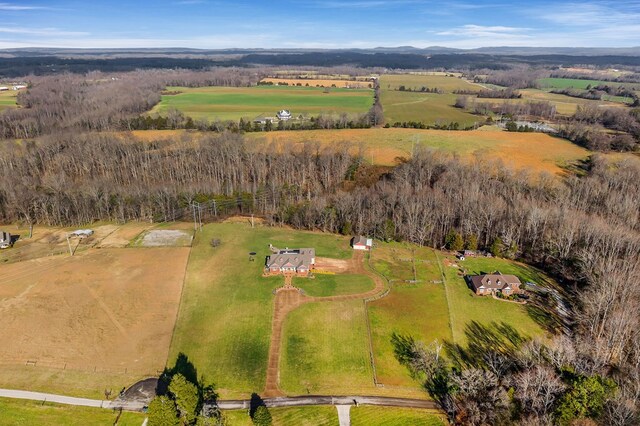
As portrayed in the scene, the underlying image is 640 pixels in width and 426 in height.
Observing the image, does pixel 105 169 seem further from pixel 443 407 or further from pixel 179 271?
pixel 443 407

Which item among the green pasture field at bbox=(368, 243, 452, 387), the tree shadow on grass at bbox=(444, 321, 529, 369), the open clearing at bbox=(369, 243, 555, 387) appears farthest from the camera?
the open clearing at bbox=(369, 243, 555, 387)

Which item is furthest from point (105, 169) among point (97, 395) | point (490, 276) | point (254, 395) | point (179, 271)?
point (490, 276)

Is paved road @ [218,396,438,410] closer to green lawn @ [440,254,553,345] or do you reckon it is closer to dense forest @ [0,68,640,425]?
dense forest @ [0,68,640,425]

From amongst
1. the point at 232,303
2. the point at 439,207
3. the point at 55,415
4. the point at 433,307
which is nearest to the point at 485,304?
the point at 433,307

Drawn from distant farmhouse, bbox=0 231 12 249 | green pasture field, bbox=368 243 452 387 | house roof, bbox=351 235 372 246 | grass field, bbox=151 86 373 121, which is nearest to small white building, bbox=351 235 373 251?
house roof, bbox=351 235 372 246

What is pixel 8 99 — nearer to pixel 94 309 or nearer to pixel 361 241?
pixel 94 309

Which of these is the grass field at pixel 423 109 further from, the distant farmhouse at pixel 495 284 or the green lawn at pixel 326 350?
the green lawn at pixel 326 350
